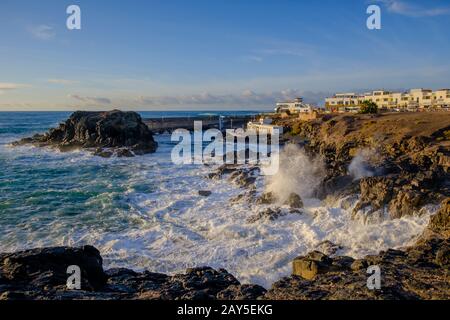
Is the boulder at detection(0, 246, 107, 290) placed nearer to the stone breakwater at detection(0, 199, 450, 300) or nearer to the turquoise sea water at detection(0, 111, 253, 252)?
the stone breakwater at detection(0, 199, 450, 300)

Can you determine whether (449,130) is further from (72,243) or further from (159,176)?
(72,243)

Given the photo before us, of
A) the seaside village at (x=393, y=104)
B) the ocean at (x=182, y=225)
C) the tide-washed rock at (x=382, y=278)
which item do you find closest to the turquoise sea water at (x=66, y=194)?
the ocean at (x=182, y=225)

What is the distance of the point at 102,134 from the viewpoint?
171 ft

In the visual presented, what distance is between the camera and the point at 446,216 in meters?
14.0

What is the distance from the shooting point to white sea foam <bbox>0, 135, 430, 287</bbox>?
14.5 m

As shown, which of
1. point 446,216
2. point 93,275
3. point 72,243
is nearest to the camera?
point 93,275

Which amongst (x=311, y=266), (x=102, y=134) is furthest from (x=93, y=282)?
(x=102, y=134)

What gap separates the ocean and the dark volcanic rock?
19516 mm

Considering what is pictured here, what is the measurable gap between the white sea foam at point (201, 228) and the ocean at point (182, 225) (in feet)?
0.14

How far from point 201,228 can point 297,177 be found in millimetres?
7511

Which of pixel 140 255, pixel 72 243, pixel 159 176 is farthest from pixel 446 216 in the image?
pixel 159 176

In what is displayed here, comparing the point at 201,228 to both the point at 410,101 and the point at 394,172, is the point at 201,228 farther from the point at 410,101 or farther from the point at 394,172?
the point at 410,101

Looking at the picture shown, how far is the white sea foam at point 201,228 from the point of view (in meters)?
14.5

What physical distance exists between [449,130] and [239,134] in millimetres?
34028
